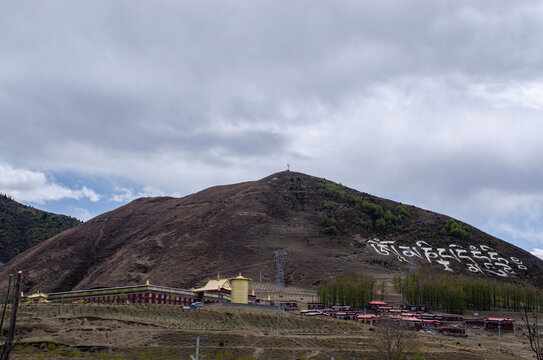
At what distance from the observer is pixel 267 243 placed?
424ft

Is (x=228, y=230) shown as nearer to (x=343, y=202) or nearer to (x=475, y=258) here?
(x=343, y=202)

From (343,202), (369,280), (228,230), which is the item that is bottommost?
(369,280)

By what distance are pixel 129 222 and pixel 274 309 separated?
103639 mm

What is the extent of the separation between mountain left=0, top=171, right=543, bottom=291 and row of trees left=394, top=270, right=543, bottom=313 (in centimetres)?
1895

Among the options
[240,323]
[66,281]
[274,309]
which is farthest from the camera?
[66,281]

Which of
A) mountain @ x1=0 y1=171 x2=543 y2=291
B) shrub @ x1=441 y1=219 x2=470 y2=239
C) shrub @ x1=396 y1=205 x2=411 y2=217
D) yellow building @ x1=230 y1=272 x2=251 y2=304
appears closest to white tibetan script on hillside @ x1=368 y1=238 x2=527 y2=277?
mountain @ x1=0 y1=171 x2=543 y2=291

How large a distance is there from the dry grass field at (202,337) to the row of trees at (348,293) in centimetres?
2629

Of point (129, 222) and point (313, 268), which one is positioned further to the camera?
point (129, 222)

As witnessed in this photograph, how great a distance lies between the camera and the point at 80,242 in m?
154

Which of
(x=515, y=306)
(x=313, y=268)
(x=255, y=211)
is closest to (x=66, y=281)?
(x=255, y=211)

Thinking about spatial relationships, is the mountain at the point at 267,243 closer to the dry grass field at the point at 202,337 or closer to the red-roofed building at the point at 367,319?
the red-roofed building at the point at 367,319

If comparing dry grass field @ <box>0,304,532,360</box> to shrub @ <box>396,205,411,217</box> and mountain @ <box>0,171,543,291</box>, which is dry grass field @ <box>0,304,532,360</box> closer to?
mountain @ <box>0,171,543,291</box>

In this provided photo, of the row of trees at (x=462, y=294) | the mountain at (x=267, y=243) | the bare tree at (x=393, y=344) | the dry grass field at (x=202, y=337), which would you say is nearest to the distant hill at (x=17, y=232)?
the mountain at (x=267, y=243)

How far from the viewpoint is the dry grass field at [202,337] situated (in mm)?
45031
